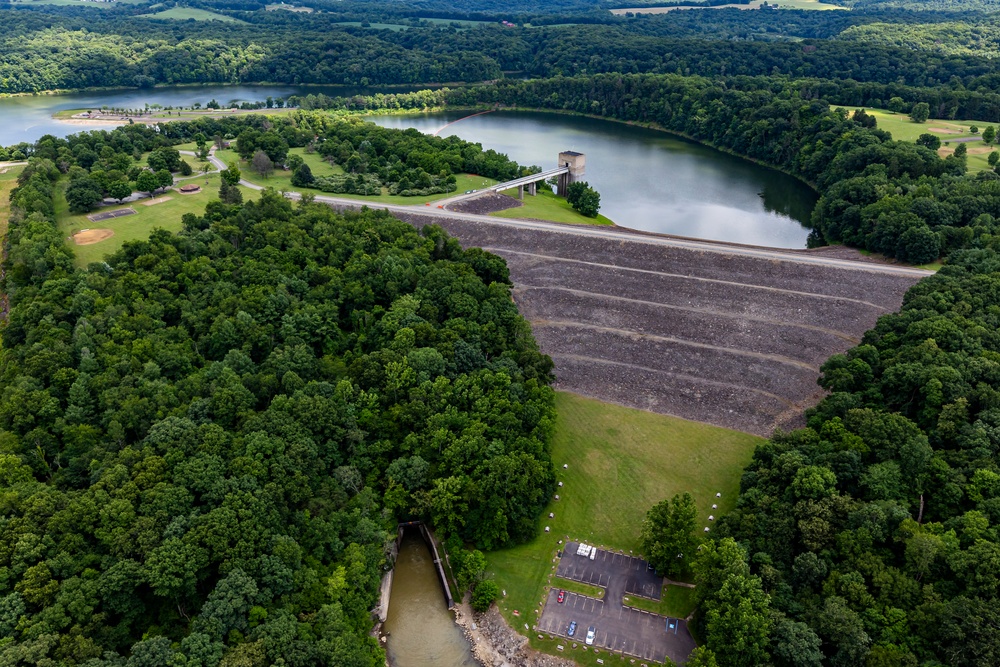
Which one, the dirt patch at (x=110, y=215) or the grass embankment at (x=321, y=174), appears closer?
the dirt patch at (x=110, y=215)

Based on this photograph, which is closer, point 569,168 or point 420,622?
point 420,622

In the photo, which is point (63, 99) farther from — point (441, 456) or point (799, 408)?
point (799, 408)

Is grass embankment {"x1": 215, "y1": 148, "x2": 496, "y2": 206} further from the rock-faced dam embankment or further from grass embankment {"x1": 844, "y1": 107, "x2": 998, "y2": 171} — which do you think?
grass embankment {"x1": 844, "y1": 107, "x2": 998, "y2": 171}

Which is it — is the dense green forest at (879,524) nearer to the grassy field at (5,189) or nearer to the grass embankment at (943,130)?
the grass embankment at (943,130)

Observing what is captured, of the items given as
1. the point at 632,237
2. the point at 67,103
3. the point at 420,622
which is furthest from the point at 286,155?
the point at 67,103

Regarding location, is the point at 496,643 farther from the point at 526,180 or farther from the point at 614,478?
the point at 526,180

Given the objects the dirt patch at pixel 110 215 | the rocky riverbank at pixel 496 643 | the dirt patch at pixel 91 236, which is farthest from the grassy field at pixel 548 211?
the rocky riverbank at pixel 496 643

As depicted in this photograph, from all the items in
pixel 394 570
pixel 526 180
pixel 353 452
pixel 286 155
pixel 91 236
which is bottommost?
pixel 394 570
